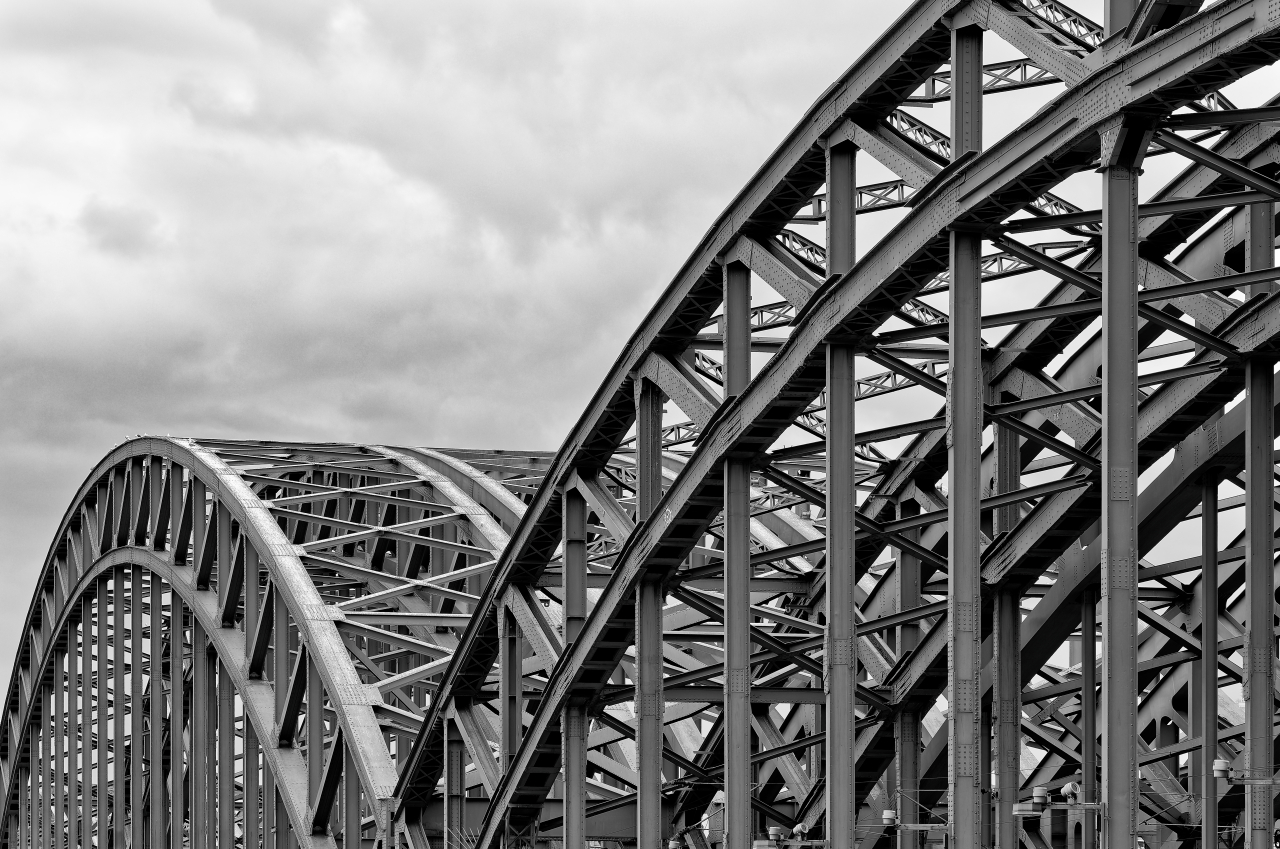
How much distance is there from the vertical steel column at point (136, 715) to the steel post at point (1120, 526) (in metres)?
38.6

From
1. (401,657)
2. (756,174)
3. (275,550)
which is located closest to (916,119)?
(756,174)

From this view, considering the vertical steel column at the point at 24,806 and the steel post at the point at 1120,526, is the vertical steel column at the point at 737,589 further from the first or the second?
the vertical steel column at the point at 24,806

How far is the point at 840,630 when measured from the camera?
23734mm

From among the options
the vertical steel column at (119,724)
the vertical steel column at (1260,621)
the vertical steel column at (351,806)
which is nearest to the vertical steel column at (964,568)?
the vertical steel column at (1260,621)

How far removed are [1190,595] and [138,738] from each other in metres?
30.4

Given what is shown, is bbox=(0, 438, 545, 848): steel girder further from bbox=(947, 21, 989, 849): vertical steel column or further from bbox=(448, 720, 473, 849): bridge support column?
bbox=(947, 21, 989, 849): vertical steel column

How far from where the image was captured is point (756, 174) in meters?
26.3

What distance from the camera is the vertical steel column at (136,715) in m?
53.9

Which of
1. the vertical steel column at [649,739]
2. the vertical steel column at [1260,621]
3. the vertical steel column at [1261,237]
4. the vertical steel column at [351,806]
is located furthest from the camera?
the vertical steel column at [351,806]

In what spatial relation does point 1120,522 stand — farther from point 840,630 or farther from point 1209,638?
point 1209,638

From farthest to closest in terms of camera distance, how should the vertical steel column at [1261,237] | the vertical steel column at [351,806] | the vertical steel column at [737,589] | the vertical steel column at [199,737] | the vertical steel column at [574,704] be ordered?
the vertical steel column at [199,737]
the vertical steel column at [351,806]
the vertical steel column at [574,704]
the vertical steel column at [737,589]
the vertical steel column at [1261,237]

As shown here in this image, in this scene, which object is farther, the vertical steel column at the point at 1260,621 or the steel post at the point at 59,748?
the steel post at the point at 59,748

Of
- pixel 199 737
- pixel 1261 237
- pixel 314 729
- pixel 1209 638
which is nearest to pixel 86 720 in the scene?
pixel 199 737

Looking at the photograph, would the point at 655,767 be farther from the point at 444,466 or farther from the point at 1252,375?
the point at 444,466
